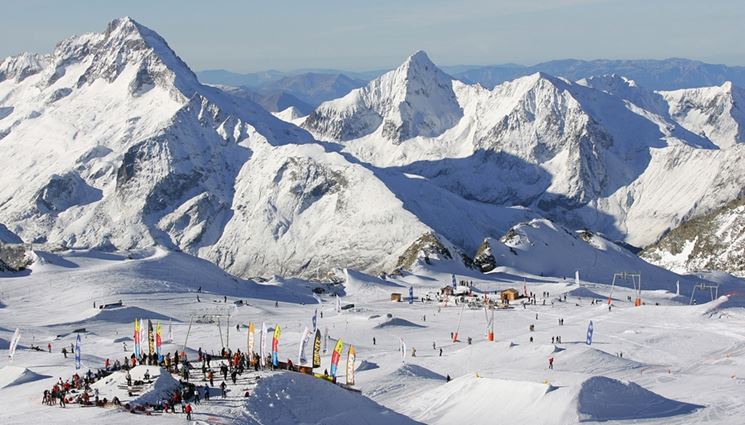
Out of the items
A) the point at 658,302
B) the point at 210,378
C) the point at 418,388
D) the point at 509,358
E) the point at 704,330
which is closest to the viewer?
the point at 210,378

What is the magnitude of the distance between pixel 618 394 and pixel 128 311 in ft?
272

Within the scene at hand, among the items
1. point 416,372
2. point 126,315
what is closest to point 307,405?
point 416,372

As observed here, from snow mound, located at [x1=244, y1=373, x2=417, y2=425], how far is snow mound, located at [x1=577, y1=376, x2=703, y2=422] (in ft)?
41.7

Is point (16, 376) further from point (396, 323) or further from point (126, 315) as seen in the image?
point (396, 323)

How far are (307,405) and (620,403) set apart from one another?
2337cm

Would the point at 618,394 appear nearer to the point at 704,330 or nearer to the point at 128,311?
the point at 704,330

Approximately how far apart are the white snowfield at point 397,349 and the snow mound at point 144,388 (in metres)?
0.17

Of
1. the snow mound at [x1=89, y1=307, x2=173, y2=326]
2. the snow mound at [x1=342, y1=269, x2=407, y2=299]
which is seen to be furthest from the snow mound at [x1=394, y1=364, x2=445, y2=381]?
the snow mound at [x1=342, y1=269, x2=407, y2=299]

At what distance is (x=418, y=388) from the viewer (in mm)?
95000

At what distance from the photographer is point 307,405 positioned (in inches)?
3073

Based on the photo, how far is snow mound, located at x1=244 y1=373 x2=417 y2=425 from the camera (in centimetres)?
7512

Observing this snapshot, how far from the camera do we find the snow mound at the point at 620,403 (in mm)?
82438

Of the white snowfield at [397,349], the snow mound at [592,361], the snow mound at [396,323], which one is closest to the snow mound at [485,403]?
the white snowfield at [397,349]

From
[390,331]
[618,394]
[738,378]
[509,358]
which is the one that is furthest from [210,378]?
[390,331]
